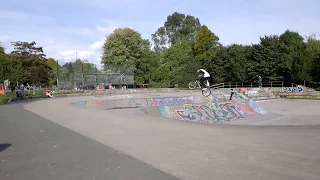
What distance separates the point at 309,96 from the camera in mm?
38125

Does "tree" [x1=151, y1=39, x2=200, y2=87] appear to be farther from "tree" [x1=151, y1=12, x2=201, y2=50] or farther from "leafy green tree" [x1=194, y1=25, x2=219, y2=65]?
"tree" [x1=151, y1=12, x2=201, y2=50]

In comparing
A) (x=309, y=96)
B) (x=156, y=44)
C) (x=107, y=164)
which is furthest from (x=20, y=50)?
(x=107, y=164)

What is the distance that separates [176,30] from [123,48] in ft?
106

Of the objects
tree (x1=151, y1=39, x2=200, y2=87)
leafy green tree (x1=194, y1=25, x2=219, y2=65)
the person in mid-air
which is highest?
leafy green tree (x1=194, y1=25, x2=219, y2=65)

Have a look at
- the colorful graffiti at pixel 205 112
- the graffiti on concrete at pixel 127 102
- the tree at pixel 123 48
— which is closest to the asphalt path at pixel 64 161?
the colorful graffiti at pixel 205 112

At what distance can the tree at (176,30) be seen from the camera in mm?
102562

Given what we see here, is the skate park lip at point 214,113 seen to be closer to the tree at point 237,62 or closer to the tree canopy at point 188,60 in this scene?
→ the tree canopy at point 188,60

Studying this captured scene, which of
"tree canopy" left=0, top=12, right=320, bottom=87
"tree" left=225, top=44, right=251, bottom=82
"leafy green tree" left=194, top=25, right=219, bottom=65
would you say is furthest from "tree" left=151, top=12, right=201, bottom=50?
"tree" left=225, top=44, right=251, bottom=82

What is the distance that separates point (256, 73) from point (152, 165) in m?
58.7

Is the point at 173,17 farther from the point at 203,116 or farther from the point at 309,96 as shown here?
the point at 203,116

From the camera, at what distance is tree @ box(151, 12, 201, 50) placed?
4038 inches

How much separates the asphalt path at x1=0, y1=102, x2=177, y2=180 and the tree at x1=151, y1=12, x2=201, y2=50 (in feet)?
303

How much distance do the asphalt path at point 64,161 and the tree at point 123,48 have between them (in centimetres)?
6941

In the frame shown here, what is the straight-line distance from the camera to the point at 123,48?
80.6 metres
